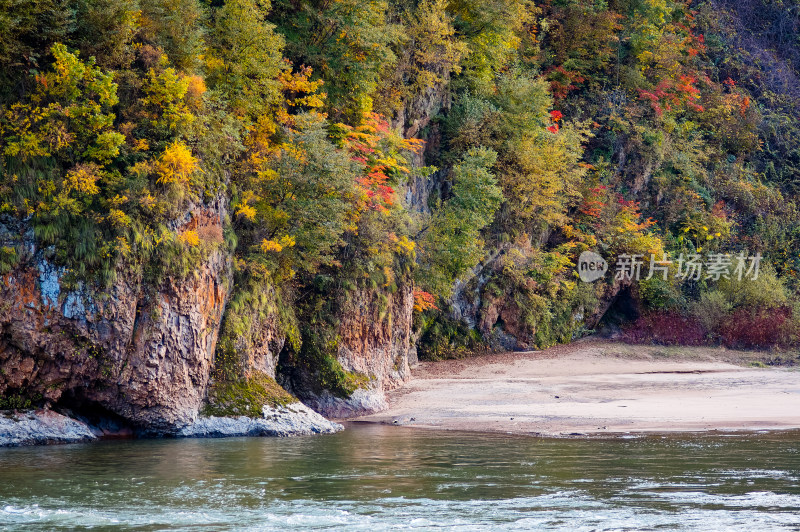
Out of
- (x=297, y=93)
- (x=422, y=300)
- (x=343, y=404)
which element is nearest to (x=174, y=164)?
(x=297, y=93)

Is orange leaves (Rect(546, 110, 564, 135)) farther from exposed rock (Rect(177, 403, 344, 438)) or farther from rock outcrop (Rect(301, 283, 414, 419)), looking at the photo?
exposed rock (Rect(177, 403, 344, 438))

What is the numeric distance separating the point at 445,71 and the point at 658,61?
50.8ft

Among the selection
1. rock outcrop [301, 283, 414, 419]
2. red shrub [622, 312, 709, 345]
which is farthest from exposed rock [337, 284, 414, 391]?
red shrub [622, 312, 709, 345]

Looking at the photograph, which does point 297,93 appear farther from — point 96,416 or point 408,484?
point 408,484

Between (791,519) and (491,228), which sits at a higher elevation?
(491,228)

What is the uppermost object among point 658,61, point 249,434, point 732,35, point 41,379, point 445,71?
point 732,35

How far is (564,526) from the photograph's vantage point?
11.0 m

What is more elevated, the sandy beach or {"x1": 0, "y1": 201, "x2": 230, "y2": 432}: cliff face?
{"x1": 0, "y1": 201, "x2": 230, "y2": 432}: cliff face

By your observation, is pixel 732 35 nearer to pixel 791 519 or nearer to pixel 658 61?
pixel 658 61

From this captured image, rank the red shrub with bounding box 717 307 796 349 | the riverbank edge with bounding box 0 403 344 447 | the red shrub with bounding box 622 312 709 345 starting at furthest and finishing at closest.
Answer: the red shrub with bounding box 622 312 709 345
the red shrub with bounding box 717 307 796 349
the riverbank edge with bounding box 0 403 344 447

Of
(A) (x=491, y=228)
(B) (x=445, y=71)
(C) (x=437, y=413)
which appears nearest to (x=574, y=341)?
(A) (x=491, y=228)

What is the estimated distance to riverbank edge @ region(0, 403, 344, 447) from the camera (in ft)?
55.9

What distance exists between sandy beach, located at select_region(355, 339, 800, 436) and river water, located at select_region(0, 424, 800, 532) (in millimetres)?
2335
